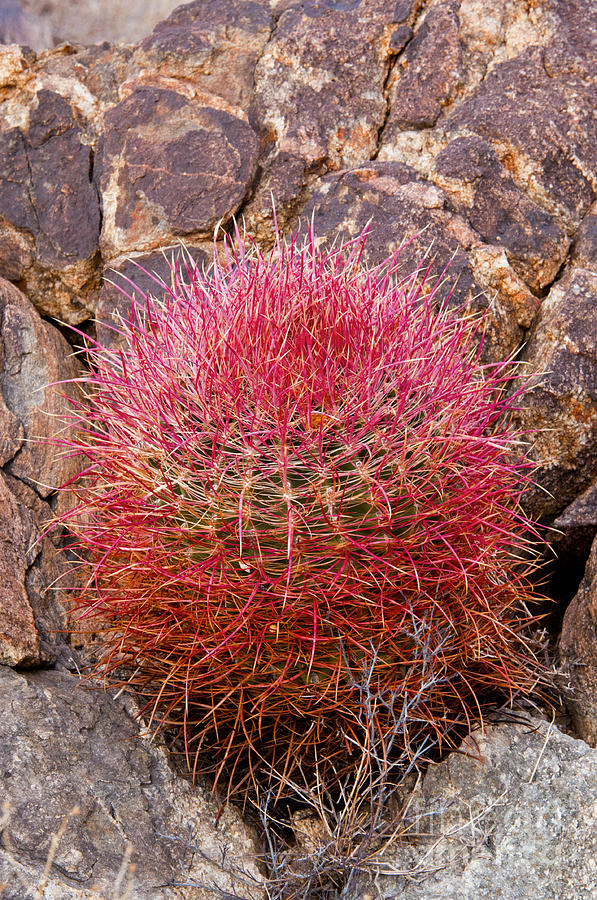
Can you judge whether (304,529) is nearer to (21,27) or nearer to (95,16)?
Answer: (21,27)

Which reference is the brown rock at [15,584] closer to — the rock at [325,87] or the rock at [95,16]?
the rock at [325,87]

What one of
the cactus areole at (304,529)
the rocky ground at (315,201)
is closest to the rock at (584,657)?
the rocky ground at (315,201)

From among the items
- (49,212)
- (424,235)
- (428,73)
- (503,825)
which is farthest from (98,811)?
(428,73)

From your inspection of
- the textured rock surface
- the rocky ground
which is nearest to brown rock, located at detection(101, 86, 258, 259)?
the rocky ground

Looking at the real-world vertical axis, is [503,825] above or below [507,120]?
below

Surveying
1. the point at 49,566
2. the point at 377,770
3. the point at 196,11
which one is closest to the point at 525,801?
the point at 377,770
